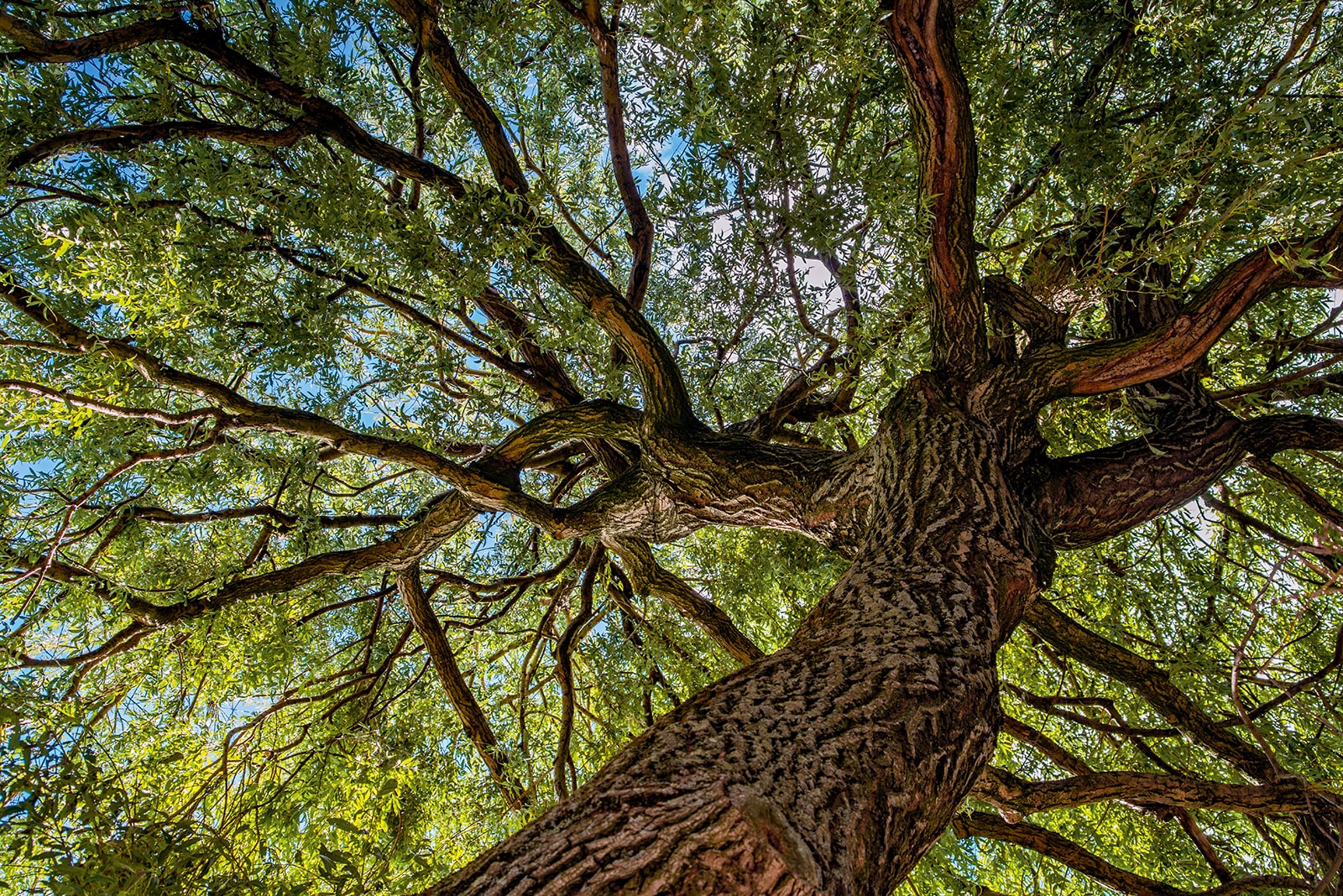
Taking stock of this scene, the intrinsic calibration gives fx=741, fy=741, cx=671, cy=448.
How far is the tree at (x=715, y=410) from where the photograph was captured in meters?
2.38

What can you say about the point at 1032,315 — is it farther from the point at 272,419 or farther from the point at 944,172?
the point at 272,419

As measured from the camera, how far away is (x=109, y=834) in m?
1.80

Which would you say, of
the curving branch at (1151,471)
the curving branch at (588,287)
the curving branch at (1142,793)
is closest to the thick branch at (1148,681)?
the curving branch at (1151,471)

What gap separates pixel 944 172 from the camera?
2.99 metres

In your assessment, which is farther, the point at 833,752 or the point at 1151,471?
the point at 1151,471

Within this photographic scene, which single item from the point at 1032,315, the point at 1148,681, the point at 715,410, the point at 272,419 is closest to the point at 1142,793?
the point at 1148,681

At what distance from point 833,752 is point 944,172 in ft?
7.89

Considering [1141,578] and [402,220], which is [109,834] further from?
[1141,578]

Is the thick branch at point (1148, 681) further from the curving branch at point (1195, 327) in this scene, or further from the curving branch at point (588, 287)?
the curving branch at point (588, 287)

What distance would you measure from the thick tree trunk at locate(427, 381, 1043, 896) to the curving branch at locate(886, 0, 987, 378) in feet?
3.17

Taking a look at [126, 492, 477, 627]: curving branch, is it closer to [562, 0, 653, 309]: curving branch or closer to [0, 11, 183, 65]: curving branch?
[562, 0, 653, 309]: curving branch

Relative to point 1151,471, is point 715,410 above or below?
above

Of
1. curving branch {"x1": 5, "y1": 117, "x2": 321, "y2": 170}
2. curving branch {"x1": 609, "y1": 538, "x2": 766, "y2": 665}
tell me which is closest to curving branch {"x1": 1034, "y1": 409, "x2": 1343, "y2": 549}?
curving branch {"x1": 609, "y1": 538, "x2": 766, "y2": 665}

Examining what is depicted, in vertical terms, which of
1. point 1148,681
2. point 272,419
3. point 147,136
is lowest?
point 1148,681
